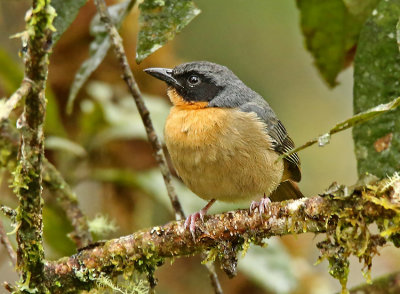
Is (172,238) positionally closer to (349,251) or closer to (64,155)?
(349,251)

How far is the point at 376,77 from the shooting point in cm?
309

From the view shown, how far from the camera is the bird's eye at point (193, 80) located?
13.6 ft

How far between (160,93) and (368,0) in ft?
9.78

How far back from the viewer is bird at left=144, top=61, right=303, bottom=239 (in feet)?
11.8

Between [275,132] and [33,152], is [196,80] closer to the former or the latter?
[275,132]

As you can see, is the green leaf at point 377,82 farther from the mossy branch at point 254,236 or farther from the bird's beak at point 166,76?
the bird's beak at point 166,76

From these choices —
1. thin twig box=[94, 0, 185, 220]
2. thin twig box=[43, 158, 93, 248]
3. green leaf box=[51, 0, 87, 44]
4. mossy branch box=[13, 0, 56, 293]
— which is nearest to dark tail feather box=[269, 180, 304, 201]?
thin twig box=[94, 0, 185, 220]

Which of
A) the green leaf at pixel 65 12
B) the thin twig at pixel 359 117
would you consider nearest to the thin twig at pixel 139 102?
the green leaf at pixel 65 12

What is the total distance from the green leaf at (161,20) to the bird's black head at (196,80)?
965 millimetres

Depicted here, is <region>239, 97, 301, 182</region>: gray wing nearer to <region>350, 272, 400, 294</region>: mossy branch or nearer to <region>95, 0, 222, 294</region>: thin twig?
<region>95, 0, 222, 294</region>: thin twig

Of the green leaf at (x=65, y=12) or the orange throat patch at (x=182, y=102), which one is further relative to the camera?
the orange throat patch at (x=182, y=102)

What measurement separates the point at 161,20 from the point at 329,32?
3.84 ft

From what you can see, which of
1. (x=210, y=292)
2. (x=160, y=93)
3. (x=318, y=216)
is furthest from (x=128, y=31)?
(x=318, y=216)

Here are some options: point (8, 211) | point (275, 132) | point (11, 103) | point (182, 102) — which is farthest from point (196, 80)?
point (11, 103)
